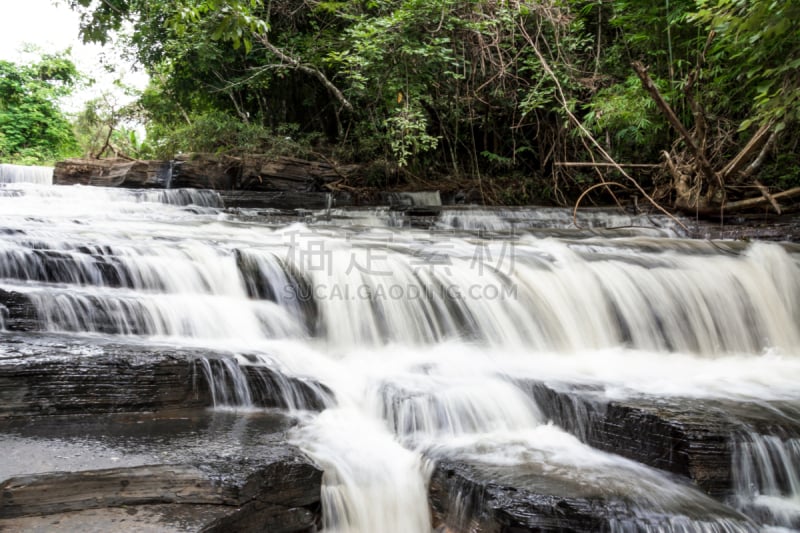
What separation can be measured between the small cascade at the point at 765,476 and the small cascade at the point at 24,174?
Result: 12.0m

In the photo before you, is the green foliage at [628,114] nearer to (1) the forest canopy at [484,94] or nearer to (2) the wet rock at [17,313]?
(1) the forest canopy at [484,94]

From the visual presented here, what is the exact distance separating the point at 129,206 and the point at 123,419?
19.0 feet

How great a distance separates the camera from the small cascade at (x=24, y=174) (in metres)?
10.8

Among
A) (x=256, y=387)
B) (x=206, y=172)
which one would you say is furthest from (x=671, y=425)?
(x=206, y=172)

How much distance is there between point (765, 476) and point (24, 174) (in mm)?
12632

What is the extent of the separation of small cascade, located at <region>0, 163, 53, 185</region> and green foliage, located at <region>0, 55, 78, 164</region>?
9.87 metres

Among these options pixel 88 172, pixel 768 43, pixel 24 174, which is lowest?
pixel 24 174

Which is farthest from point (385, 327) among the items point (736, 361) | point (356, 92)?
point (356, 92)

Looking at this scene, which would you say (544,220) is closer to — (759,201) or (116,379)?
(759,201)

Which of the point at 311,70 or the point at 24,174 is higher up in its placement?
the point at 311,70

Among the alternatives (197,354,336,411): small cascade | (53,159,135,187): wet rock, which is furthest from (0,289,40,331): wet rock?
A: (53,159,135,187): wet rock

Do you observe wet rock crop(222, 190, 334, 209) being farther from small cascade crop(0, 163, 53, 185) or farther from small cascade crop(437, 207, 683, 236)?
small cascade crop(0, 163, 53, 185)

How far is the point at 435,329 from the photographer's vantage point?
191 inches

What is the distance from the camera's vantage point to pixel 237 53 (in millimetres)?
11531
